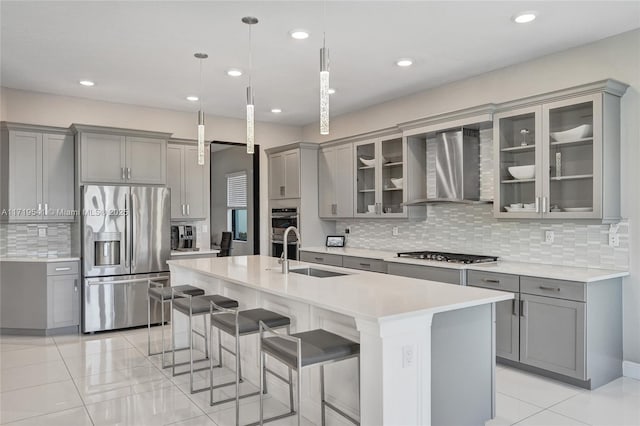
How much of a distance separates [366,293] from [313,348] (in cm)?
47

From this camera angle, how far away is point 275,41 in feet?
12.5

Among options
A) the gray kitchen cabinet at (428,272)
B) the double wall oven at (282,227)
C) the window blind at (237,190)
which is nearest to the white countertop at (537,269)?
the gray kitchen cabinet at (428,272)

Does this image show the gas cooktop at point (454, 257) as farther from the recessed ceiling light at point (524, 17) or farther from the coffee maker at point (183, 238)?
the coffee maker at point (183, 238)

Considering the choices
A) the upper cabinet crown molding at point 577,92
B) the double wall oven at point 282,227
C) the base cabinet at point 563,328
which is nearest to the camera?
the base cabinet at point 563,328

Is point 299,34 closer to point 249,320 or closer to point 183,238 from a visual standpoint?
point 249,320

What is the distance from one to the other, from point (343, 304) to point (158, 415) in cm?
166

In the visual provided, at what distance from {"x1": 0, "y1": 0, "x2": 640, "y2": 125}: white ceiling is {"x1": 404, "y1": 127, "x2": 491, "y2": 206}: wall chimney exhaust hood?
0.66 metres

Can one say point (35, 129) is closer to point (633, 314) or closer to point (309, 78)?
point (309, 78)

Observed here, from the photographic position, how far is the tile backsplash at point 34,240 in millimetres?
5293

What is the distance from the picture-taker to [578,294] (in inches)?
133

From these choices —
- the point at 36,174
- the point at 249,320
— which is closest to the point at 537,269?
the point at 249,320

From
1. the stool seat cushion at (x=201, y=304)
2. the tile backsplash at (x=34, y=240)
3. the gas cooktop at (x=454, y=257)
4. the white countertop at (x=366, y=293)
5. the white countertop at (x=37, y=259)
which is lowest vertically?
the stool seat cushion at (x=201, y=304)

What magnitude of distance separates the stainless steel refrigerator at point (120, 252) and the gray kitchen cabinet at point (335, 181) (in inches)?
87.0

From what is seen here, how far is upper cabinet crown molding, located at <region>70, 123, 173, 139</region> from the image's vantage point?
5180 mm
